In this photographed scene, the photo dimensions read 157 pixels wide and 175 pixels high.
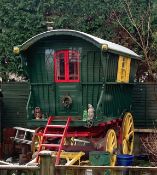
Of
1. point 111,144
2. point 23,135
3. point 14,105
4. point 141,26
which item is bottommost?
point 23,135

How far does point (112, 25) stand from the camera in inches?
695

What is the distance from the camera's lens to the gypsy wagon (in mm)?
11727

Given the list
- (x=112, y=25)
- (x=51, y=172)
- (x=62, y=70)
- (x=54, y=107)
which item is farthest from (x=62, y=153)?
(x=112, y=25)

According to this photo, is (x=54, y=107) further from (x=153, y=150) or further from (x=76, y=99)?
(x=153, y=150)

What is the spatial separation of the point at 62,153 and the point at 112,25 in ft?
24.2

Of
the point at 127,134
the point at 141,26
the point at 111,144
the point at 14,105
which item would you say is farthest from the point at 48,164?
A: the point at 141,26

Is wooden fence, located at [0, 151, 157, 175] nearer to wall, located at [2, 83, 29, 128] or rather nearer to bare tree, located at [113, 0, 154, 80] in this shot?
wall, located at [2, 83, 29, 128]

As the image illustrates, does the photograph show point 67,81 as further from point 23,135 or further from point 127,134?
point 23,135

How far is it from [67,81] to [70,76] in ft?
0.52

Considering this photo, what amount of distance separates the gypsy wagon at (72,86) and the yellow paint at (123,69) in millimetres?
56

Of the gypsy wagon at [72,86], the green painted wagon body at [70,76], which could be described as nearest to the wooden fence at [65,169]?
the gypsy wagon at [72,86]

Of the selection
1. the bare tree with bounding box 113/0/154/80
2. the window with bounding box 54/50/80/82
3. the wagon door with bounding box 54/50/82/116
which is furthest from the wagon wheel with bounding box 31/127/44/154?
the bare tree with bounding box 113/0/154/80

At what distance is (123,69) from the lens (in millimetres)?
13234

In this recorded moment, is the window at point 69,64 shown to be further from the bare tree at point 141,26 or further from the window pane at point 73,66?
the bare tree at point 141,26
